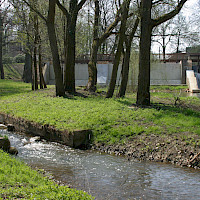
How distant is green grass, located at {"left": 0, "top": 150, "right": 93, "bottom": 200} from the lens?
3.87 metres

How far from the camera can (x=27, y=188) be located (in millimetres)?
4191

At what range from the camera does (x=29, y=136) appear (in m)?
9.66

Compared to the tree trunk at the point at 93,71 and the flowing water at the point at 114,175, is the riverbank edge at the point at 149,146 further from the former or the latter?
the tree trunk at the point at 93,71

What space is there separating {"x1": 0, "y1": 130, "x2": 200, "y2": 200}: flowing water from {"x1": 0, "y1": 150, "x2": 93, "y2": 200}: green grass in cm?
84

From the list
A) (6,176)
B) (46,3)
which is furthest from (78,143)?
(46,3)

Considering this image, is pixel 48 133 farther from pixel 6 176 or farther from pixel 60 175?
pixel 6 176

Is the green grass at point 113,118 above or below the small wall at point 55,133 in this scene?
above

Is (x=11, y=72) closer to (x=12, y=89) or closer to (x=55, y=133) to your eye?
(x=12, y=89)

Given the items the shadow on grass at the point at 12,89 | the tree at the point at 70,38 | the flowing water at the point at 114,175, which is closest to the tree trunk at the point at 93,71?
the tree at the point at 70,38

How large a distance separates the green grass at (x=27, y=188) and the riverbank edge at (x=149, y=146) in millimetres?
3067

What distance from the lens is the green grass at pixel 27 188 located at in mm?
3873

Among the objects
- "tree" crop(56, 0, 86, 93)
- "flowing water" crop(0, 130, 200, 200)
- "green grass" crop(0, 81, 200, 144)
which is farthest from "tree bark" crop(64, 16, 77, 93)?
"flowing water" crop(0, 130, 200, 200)

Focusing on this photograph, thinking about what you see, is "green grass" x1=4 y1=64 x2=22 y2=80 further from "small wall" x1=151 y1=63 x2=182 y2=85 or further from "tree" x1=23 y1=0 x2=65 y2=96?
"tree" x1=23 y1=0 x2=65 y2=96

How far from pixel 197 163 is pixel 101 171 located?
2.25m
